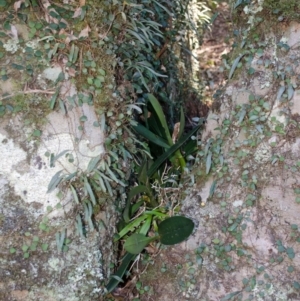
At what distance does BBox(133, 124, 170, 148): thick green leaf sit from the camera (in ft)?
6.25

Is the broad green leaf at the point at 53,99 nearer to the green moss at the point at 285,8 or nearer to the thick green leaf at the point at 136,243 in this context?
the thick green leaf at the point at 136,243

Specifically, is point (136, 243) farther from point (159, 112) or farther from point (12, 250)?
point (159, 112)

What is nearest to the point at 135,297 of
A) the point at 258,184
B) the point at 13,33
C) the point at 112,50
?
the point at 258,184

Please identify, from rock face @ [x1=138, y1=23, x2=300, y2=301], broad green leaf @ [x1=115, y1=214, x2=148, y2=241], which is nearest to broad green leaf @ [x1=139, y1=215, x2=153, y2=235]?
broad green leaf @ [x1=115, y1=214, x2=148, y2=241]

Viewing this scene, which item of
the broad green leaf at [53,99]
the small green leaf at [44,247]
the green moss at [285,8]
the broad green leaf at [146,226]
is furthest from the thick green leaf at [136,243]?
the green moss at [285,8]

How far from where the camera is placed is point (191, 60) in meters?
2.98

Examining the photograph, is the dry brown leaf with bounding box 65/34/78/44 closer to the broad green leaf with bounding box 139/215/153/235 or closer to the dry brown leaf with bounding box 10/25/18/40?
the dry brown leaf with bounding box 10/25/18/40

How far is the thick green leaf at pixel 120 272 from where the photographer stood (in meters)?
1.78

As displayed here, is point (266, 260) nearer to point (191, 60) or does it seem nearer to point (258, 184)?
point (258, 184)

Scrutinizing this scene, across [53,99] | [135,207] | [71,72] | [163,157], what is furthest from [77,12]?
[135,207]

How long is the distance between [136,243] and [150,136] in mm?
435

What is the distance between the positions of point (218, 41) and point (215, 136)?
8.90 feet

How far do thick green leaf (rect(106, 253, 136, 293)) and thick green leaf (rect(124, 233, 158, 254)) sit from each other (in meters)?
0.07

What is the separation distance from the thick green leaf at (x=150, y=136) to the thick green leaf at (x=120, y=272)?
46 cm
